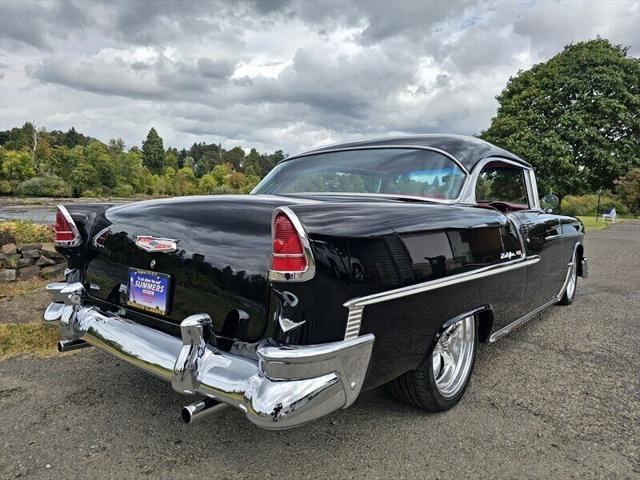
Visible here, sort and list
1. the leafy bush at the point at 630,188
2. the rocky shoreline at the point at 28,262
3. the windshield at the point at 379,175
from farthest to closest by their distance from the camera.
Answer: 1. the leafy bush at the point at 630,188
2. the rocky shoreline at the point at 28,262
3. the windshield at the point at 379,175

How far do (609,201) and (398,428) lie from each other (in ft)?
121

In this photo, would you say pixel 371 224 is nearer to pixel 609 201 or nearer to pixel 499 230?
pixel 499 230

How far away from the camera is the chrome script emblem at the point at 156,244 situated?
6.73 feet

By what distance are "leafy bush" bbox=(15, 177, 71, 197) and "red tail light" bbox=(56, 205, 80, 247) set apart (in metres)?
40.7

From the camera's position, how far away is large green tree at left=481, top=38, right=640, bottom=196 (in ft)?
76.3

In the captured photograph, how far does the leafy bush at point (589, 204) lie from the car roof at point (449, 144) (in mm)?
31775

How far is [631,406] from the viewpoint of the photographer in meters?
2.62

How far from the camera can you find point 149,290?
7.09ft

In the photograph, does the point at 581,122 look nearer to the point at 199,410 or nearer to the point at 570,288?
the point at 570,288

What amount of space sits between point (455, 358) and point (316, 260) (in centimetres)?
142

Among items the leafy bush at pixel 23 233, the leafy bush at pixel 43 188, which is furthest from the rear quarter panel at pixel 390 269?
the leafy bush at pixel 43 188

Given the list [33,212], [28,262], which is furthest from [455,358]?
[33,212]

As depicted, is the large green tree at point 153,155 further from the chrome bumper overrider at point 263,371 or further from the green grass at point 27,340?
the chrome bumper overrider at point 263,371

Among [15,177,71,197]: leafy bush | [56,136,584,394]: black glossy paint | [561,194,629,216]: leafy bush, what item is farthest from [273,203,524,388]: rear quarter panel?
[15,177,71,197]: leafy bush
